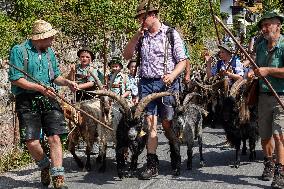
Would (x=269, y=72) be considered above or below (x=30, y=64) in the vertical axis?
below

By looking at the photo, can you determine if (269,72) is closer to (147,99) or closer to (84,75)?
(147,99)

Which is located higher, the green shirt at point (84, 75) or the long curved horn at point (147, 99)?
the green shirt at point (84, 75)

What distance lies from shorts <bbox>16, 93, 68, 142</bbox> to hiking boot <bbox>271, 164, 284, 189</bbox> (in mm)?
2904

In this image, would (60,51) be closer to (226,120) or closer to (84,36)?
(84,36)

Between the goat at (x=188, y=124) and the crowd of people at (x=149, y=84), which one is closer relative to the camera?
the crowd of people at (x=149, y=84)

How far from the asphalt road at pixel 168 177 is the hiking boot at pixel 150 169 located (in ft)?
0.27

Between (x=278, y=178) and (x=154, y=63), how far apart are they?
2.45 meters

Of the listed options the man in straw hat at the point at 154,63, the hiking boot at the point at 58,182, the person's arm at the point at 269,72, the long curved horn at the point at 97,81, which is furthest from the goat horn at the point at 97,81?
the person's arm at the point at 269,72

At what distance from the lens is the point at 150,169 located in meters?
8.27

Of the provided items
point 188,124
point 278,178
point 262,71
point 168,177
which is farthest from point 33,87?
point 278,178

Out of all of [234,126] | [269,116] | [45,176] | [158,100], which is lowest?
[45,176]

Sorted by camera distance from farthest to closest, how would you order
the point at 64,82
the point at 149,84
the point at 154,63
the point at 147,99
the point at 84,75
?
the point at 84,75 < the point at 149,84 < the point at 154,63 < the point at 147,99 < the point at 64,82

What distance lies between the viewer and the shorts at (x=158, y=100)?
835cm

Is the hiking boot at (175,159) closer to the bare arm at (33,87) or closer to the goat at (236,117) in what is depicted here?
the goat at (236,117)
